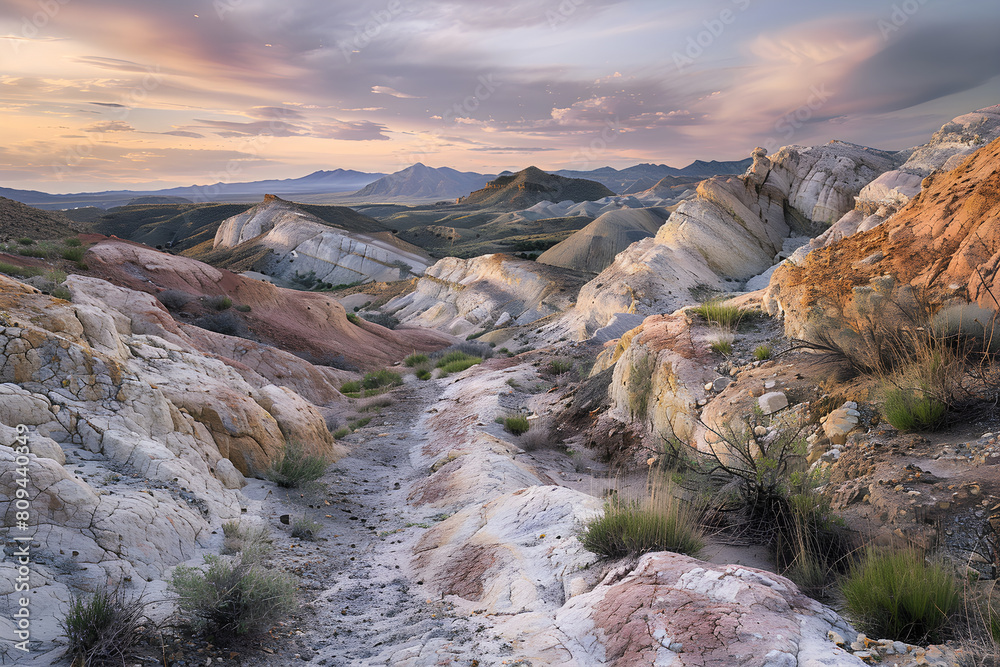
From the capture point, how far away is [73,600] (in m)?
3.40

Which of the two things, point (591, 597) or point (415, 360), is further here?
point (415, 360)

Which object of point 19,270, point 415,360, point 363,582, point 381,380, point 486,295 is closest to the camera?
point 363,582

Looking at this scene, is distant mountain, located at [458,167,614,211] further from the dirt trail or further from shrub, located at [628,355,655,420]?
the dirt trail

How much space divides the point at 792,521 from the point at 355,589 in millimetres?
3951

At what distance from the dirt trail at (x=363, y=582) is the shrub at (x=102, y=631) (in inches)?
28.8

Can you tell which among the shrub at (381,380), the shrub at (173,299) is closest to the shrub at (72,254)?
the shrub at (173,299)

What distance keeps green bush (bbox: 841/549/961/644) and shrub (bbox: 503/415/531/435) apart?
298 inches

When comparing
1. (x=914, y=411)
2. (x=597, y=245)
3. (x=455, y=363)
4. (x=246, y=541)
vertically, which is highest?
(x=597, y=245)

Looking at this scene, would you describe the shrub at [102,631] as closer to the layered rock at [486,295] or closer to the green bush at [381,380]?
the green bush at [381,380]

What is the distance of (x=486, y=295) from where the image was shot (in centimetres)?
3647

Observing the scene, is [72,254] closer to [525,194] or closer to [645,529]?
[645,529]

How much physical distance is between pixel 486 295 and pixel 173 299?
2090 centimetres

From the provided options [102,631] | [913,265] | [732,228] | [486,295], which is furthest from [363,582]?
[486,295]

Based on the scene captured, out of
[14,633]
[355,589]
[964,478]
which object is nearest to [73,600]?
[14,633]
